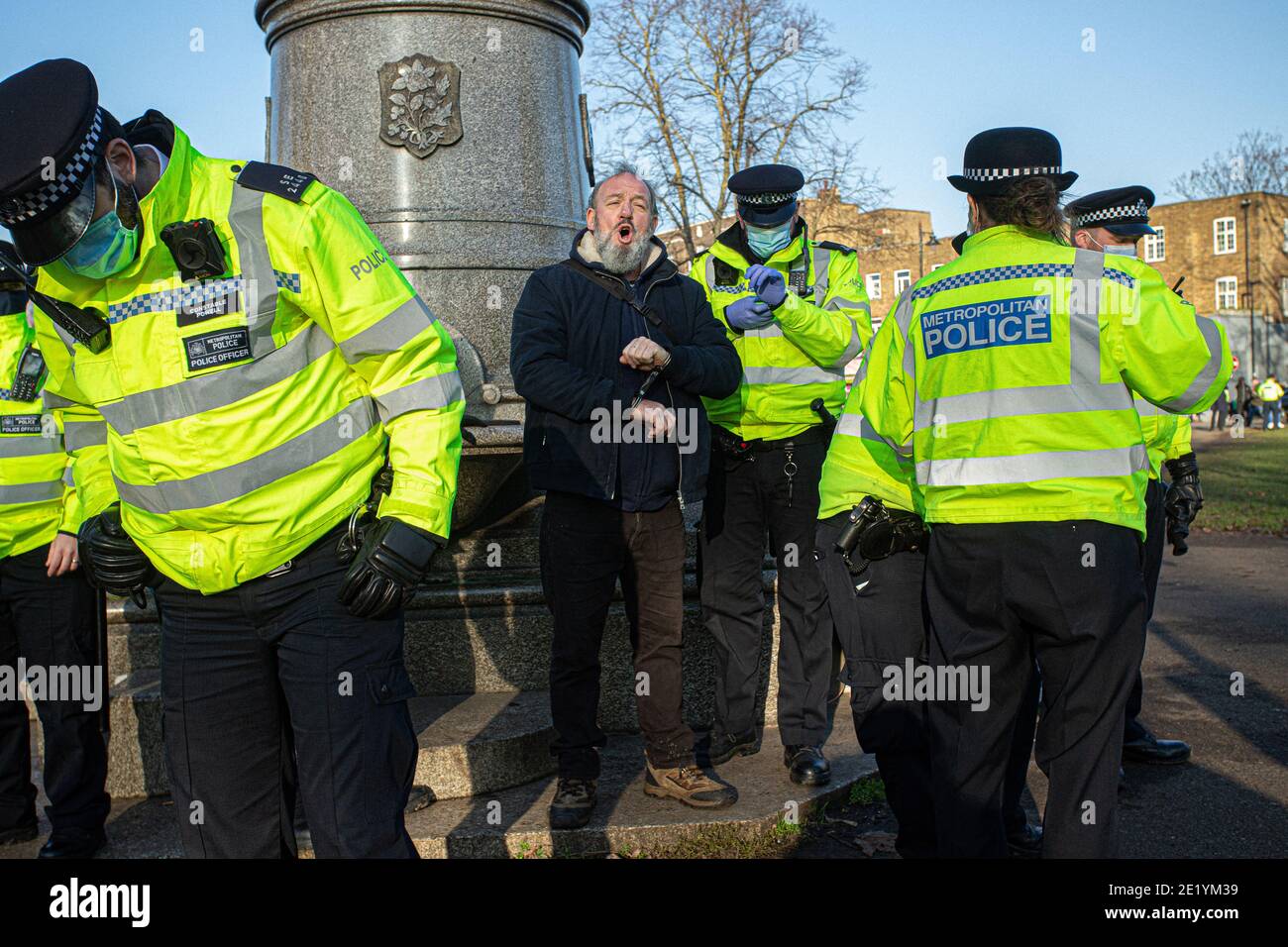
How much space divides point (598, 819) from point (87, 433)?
2140mm

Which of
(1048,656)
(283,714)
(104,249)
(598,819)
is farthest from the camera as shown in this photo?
(598,819)

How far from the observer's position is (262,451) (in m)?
2.54

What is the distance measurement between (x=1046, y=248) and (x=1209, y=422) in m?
44.4

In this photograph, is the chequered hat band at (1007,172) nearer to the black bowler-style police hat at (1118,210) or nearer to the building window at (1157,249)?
the black bowler-style police hat at (1118,210)

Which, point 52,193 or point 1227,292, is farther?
point 1227,292

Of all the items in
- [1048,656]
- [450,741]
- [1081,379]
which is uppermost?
[1081,379]

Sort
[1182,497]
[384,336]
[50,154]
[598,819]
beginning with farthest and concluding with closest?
1. [1182,497]
2. [598,819]
3. [384,336]
4. [50,154]

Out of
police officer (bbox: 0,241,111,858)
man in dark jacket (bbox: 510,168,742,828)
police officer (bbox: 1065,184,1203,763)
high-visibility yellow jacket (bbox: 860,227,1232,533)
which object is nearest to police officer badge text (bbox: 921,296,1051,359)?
high-visibility yellow jacket (bbox: 860,227,1232,533)

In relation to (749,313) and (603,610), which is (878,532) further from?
(749,313)

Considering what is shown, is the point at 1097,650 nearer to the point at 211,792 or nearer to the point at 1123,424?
the point at 1123,424

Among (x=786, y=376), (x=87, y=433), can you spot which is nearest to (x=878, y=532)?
(x=786, y=376)

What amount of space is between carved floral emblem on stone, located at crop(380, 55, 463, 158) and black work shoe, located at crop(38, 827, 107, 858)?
3.21m

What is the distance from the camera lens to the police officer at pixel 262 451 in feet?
8.27

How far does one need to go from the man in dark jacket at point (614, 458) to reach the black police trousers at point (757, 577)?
497 millimetres
